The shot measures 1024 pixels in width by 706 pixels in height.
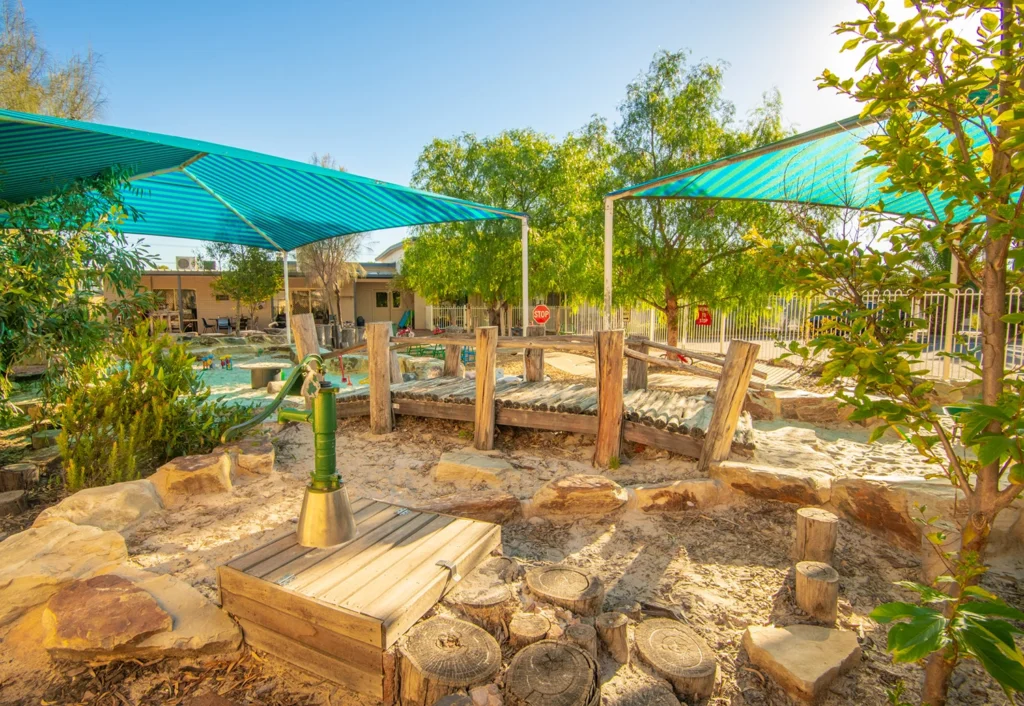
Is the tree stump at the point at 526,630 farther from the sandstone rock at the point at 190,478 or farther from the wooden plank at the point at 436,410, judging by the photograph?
the wooden plank at the point at 436,410

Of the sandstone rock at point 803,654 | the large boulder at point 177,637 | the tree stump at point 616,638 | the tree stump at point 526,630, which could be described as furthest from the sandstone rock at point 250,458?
the sandstone rock at point 803,654

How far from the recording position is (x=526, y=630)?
7.54 ft

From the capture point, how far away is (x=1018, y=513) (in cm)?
333

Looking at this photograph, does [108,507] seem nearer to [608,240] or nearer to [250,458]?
[250,458]

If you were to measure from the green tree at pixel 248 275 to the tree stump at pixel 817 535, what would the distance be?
66.9 feet

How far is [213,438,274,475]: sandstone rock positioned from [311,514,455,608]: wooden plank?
2281mm

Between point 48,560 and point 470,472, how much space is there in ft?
8.99

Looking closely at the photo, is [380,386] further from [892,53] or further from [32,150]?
[892,53]

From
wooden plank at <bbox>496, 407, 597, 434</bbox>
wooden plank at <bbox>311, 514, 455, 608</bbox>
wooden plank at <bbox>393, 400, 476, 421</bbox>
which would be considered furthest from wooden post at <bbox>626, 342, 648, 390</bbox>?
wooden plank at <bbox>311, 514, 455, 608</bbox>

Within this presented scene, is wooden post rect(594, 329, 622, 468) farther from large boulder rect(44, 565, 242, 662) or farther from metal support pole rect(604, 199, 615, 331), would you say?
large boulder rect(44, 565, 242, 662)

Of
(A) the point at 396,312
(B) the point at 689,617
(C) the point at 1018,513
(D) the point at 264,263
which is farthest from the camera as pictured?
(A) the point at 396,312

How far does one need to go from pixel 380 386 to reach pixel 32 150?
3526 mm

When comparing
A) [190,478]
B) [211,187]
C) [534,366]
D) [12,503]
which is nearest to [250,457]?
[190,478]

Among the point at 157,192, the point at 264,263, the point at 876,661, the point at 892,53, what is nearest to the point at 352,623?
the point at 876,661
